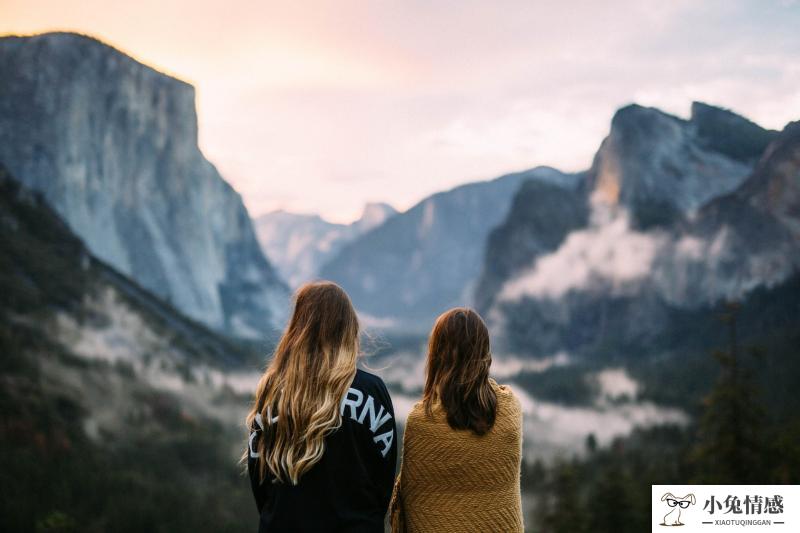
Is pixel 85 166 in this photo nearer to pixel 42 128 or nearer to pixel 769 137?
pixel 42 128

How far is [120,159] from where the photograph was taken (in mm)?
129375

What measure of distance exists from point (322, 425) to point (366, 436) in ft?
1.34

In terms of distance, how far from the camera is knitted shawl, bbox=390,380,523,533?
5.68 metres

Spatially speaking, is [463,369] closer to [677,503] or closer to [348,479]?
[348,479]

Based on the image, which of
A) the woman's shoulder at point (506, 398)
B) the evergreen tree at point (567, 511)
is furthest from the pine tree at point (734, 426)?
the woman's shoulder at point (506, 398)

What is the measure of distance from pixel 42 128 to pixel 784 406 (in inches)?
4455

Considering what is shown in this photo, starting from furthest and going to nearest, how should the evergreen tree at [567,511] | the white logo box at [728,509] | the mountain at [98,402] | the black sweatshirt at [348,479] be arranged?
1. the evergreen tree at [567,511]
2. the mountain at [98,402]
3. the white logo box at [728,509]
4. the black sweatshirt at [348,479]

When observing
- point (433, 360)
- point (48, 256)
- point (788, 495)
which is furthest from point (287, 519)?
point (48, 256)

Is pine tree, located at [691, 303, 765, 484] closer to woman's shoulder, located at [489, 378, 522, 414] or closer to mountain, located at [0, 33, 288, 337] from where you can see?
woman's shoulder, located at [489, 378, 522, 414]

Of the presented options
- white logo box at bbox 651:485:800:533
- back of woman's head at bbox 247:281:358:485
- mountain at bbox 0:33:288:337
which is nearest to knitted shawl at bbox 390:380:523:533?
back of woman's head at bbox 247:281:358:485

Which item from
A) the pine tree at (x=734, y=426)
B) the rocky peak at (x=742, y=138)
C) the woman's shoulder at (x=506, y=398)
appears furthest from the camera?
the rocky peak at (x=742, y=138)

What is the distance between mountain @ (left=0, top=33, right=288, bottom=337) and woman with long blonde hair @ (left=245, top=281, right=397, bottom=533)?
11091 centimetres

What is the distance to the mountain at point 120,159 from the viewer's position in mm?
107875

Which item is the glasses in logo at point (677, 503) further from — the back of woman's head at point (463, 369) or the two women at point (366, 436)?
the back of woman's head at point (463, 369)
